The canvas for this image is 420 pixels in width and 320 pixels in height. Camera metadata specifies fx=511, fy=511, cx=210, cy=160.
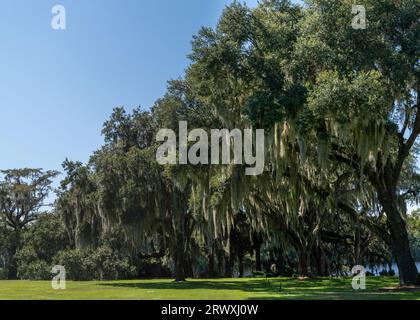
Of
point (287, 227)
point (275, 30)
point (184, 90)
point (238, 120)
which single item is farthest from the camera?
point (287, 227)

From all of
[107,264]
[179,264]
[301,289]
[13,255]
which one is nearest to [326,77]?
[301,289]

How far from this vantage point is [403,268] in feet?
71.3

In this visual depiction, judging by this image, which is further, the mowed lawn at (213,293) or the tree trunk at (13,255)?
the tree trunk at (13,255)

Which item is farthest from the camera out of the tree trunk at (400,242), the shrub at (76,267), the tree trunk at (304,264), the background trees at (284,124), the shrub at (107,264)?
the shrub at (76,267)

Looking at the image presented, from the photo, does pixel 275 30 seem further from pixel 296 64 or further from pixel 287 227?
pixel 287 227

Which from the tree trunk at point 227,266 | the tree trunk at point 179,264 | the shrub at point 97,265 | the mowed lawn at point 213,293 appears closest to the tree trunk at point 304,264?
the tree trunk at point 179,264

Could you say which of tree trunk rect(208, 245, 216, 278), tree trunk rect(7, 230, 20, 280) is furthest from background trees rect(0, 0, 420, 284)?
tree trunk rect(7, 230, 20, 280)

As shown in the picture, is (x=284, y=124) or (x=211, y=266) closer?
(x=284, y=124)

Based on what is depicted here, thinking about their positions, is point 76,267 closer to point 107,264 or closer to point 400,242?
point 107,264

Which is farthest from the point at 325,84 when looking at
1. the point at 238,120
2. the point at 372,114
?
the point at 238,120

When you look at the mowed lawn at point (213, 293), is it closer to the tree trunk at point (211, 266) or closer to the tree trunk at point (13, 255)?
the tree trunk at point (211, 266)

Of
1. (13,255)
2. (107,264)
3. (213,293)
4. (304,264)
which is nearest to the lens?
(213,293)
